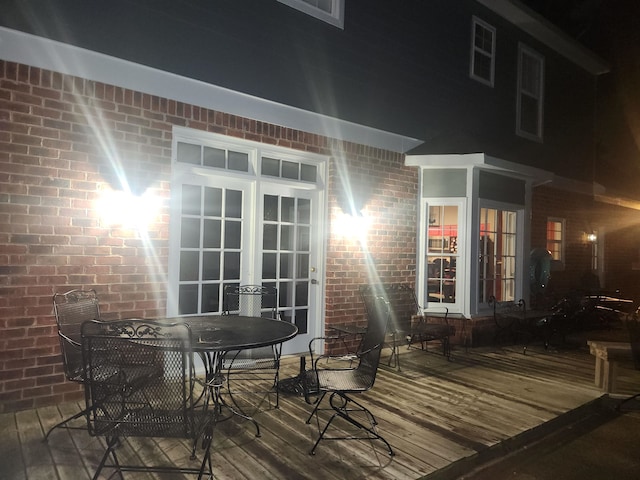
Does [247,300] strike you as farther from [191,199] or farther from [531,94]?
[531,94]

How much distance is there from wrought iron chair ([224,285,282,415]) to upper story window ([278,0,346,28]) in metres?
3.49

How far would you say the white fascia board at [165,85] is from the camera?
3.77 meters

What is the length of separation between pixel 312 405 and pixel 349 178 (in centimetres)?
308

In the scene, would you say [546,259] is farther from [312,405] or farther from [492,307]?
[312,405]

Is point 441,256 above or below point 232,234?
below

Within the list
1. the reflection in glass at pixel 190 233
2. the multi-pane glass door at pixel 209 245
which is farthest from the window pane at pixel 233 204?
the reflection in glass at pixel 190 233

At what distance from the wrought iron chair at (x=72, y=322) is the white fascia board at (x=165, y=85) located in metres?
1.94

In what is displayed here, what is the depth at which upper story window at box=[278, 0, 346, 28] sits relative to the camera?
225 inches

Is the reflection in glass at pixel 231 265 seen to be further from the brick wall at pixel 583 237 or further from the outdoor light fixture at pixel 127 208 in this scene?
the brick wall at pixel 583 237

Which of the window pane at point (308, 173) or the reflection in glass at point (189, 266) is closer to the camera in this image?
the reflection in glass at point (189, 266)

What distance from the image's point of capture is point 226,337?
10.5 ft

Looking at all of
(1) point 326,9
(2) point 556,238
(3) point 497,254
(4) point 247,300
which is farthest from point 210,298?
(2) point 556,238

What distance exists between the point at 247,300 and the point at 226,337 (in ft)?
5.91

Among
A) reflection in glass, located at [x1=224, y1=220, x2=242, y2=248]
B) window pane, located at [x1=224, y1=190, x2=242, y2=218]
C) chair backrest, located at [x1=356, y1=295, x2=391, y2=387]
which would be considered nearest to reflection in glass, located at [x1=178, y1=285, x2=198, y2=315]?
reflection in glass, located at [x1=224, y1=220, x2=242, y2=248]
